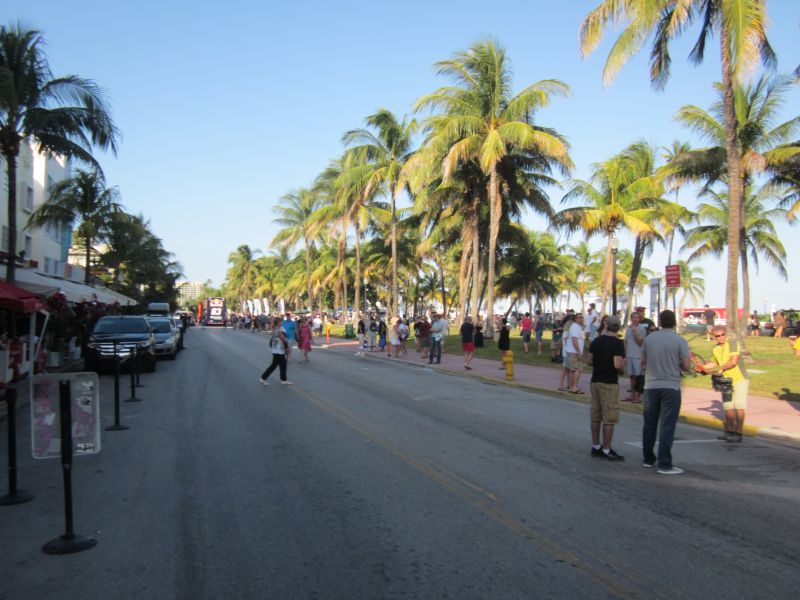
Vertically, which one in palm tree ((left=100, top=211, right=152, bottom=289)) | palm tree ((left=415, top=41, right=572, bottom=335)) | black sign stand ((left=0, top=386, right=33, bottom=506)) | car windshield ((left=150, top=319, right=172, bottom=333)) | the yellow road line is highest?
palm tree ((left=415, top=41, right=572, bottom=335))

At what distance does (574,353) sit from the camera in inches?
551

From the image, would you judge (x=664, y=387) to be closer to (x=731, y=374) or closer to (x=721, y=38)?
(x=731, y=374)

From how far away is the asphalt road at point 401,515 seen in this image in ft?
13.4

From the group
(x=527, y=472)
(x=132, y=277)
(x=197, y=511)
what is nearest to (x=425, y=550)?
(x=197, y=511)

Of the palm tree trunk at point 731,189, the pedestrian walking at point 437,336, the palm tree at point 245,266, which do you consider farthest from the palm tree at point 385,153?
the palm tree at point 245,266

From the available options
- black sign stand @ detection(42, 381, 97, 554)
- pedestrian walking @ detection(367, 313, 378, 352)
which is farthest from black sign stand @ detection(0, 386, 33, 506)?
pedestrian walking @ detection(367, 313, 378, 352)

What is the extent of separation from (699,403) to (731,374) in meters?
4.20

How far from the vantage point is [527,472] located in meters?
6.92

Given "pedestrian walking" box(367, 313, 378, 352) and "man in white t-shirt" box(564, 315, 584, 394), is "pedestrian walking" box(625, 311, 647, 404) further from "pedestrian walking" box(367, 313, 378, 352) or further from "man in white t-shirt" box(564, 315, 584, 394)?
"pedestrian walking" box(367, 313, 378, 352)

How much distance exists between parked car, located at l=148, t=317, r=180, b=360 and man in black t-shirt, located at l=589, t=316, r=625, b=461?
18073 millimetres

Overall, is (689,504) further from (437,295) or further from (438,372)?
(437,295)

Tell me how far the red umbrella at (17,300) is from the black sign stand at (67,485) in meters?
8.55

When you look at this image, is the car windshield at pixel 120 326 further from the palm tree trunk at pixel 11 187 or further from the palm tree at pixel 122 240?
the palm tree at pixel 122 240

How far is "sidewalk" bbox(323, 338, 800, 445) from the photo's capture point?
10062mm
